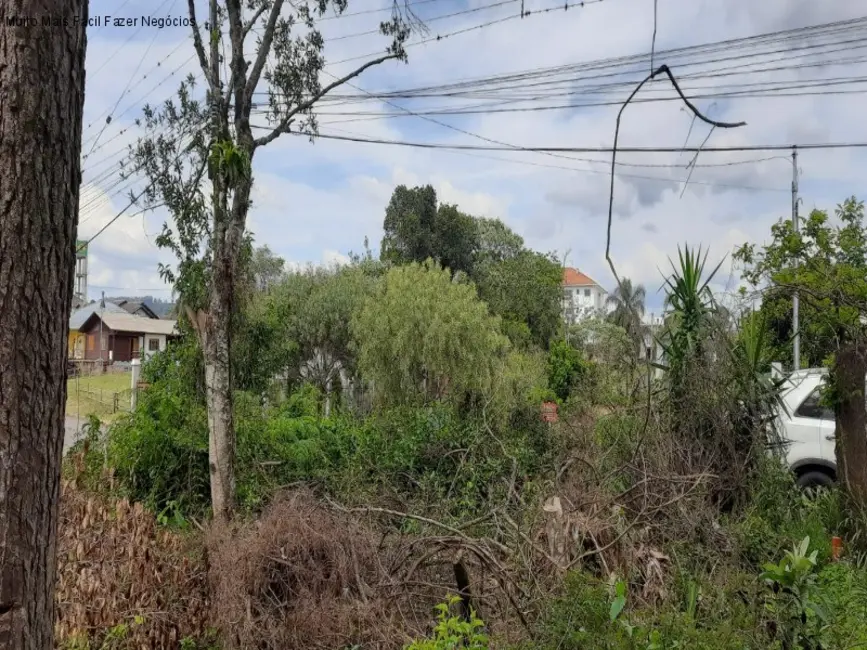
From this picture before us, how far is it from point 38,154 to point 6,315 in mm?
542

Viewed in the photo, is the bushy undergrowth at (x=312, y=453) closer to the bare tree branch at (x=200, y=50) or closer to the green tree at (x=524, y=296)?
the bare tree branch at (x=200, y=50)

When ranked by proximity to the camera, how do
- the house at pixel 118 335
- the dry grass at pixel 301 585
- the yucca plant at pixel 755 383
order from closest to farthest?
the dry grass at pixel 301 585 < the yucca plant at pixel 755 383 < the house at pixel 118 335

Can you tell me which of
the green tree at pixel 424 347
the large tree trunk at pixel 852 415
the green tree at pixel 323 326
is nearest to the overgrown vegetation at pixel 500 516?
the large tree trunk at pixel 852 415

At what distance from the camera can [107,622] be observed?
487 centimetres

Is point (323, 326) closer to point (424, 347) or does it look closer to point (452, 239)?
point (424, 347)

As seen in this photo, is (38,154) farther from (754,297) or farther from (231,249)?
(754,297)

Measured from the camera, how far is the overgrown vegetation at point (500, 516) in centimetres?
397

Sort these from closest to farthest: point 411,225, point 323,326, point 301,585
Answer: point 301,585
point 323,326
point 411,225

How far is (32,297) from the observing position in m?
2.29

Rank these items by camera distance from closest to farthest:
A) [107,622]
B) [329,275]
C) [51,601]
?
[51,601] < [107,622] < [329,275]

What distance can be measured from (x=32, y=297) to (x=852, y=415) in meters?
7.20

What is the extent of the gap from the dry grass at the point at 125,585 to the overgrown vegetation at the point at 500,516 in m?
0.03

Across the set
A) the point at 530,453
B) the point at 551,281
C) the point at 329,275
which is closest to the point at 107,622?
the point at 530,453

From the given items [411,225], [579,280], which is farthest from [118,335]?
[579,280]
